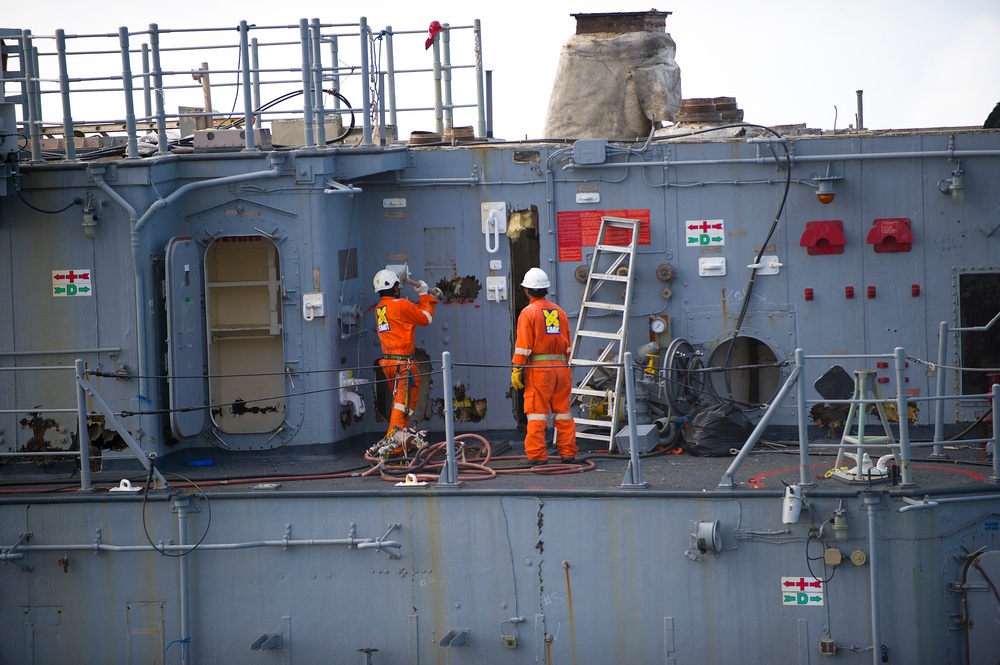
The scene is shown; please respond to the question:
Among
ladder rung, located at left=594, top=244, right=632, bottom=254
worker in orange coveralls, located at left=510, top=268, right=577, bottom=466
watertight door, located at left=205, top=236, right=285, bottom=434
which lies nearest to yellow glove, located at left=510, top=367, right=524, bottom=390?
worker in orange coveralls, located at left=510, top=268, right=577, bottom=466

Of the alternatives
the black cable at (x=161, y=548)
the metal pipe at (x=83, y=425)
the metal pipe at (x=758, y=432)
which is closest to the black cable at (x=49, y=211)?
the metal pipe at (x=83, y=425)

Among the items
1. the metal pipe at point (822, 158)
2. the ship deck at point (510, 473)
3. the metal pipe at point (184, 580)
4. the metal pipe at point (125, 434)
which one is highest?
the metal pipe at point (822, 158)

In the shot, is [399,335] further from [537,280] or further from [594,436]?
[594,436]

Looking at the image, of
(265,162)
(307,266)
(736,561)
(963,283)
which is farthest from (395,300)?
(963,283)

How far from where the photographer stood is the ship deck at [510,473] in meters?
9.15

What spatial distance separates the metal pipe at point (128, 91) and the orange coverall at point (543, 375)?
3634 millimetres

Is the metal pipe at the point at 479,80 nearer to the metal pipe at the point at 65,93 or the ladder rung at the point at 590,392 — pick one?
the ladder rung at the point at 590,392

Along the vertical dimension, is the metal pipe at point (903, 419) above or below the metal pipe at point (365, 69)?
below

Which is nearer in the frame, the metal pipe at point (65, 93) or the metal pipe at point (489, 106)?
the metal pipe at point (65, 93)

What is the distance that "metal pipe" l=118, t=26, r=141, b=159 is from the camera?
10328 millimetres

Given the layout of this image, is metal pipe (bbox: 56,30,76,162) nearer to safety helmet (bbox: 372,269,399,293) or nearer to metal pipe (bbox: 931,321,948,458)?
safety helmet (bbox: 372,269,399,293)

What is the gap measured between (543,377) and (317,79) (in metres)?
3.30

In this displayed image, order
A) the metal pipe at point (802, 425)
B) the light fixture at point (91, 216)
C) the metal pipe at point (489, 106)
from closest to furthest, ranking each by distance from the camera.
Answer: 1. the metal pipe at point (802, 425)
2. the light fixture at point (91, 216)
3. the metal pipe at point (489, 106)

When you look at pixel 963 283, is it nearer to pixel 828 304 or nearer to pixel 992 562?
pixel 828 304
